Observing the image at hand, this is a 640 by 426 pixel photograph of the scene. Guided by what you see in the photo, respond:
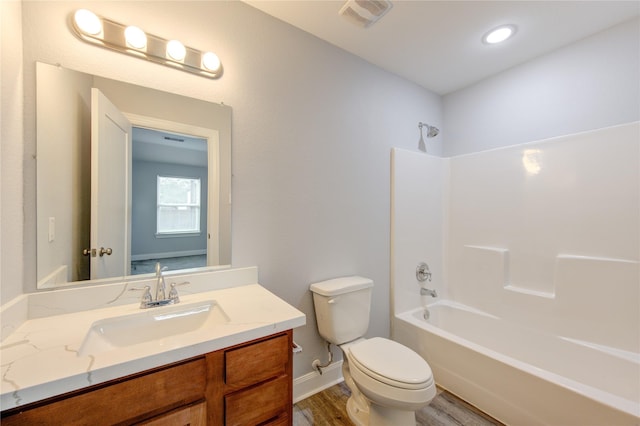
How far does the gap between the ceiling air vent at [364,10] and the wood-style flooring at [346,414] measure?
2.47 metres

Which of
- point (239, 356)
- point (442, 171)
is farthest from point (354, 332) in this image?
point (442, 171)

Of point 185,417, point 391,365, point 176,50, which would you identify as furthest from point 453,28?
point 185,417

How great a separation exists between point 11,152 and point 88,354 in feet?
2.62

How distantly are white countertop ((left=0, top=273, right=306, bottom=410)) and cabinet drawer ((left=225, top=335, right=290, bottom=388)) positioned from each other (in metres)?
0.05

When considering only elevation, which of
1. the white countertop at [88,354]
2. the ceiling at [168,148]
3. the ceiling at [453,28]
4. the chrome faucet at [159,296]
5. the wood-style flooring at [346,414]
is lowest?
the wood-style flooring at [346,414]

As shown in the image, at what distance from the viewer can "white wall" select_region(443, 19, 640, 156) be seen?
1.69 metres

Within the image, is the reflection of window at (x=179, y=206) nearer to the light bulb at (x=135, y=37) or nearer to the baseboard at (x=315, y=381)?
the light bulb at (x=135, y=37)

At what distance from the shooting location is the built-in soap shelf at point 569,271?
164 cm

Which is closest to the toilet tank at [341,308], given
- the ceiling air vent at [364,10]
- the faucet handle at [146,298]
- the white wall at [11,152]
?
the faucet handle at [146,298]

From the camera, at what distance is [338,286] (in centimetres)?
177

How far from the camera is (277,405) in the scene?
105cm

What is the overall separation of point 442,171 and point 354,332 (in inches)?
69.7

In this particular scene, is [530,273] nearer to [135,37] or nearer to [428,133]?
[428,133]

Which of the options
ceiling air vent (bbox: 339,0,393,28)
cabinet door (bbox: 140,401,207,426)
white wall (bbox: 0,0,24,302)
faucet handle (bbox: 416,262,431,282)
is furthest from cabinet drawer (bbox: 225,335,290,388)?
ceiling air vent (bbox: 339,0,393,28)
